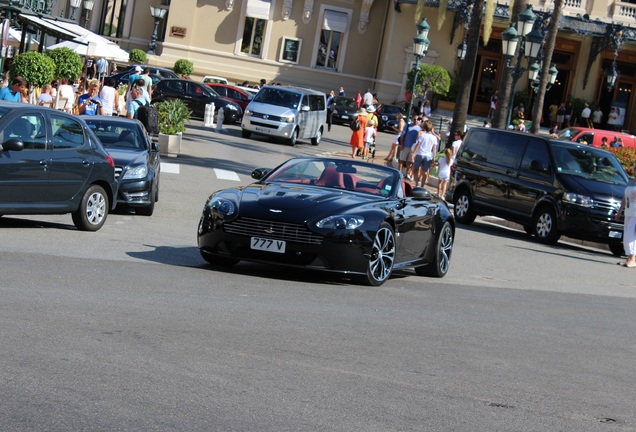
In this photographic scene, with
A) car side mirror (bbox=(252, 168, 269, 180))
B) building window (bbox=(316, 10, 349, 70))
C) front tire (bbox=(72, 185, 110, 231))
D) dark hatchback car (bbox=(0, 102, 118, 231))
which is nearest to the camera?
car side mirror (bbox=(252, 168, 269, 180))

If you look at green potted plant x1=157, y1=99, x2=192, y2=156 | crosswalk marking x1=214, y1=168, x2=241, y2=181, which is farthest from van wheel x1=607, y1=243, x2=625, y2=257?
green potted plant x1=157, y1=99, x2=192, y2=156

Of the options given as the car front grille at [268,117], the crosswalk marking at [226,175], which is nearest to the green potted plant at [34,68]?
the crosswalk marking at [226,175]

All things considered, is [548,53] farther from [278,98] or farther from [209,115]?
[209,115]

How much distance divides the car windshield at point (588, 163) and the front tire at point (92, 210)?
383 inches

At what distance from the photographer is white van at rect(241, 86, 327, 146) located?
127 feet

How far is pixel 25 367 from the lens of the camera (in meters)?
6.68

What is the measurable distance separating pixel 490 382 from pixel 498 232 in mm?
15430

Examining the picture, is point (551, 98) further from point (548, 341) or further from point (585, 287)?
point (548, 341)

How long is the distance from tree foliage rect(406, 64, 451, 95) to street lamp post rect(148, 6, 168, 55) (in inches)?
520

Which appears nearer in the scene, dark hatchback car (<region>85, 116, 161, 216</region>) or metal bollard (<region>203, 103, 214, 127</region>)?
dark hatchback car (<region>85, 116, 161, 216</region>)

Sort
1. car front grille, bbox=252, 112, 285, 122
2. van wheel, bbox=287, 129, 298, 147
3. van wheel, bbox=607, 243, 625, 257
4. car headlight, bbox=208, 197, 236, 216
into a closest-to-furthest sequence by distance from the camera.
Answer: car headlight, bbox=208, 197, 236, 216, van wheel, bbox=607, 243, 625, 257, car front grille, bbox=252, 112, 285, 122, van wheel, bbox=287, 129, 298, 147

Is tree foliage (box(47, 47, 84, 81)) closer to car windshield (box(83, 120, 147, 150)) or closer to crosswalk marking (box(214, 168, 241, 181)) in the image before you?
crosswalk marking (box(214, 168, 241, 181))

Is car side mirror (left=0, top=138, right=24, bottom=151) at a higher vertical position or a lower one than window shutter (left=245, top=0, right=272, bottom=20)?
lower

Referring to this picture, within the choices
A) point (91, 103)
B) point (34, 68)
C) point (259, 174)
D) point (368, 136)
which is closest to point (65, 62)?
point (34, 68)
